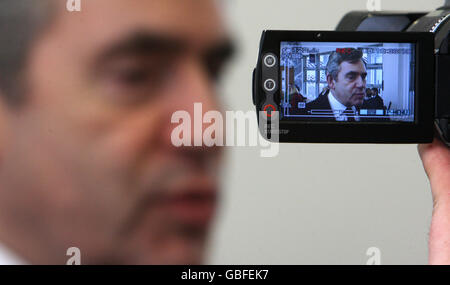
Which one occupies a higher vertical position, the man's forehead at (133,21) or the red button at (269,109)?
the man's forehead at (133,21)

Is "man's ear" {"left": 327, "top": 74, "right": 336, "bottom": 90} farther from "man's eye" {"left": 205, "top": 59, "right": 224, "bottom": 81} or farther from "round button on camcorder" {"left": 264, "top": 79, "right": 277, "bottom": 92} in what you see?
"man's eye" {"left": 205, "top": 59, "right": 224, "bottom": 81}

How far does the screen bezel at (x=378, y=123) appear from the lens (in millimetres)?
668

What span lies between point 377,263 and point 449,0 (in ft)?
1.80

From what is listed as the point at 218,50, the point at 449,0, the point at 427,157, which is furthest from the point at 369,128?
the point at 218,50

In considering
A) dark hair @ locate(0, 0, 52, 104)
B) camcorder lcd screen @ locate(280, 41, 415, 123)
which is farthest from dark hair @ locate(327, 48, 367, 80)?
dark hair @ locate(0, 0, 52, 104)

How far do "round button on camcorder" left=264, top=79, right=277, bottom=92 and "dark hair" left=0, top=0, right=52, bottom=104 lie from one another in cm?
48

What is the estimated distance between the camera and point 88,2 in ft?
3.16

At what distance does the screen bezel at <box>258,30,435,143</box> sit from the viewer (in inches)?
26.3

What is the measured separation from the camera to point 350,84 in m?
0.70

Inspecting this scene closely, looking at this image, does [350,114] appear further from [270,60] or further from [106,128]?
[106,128]

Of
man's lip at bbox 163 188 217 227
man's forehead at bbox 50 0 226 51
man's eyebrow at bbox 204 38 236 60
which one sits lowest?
man's lip at bbox 163 188 217 227

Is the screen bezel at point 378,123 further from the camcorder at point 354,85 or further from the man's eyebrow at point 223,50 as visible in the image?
the man's eyebrow at point 223,50

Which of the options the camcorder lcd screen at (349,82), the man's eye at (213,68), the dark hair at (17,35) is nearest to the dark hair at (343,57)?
the camcorder lcd screen at (349,82)

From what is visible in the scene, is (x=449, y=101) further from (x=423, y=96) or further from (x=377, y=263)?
(x=377, y=263)
